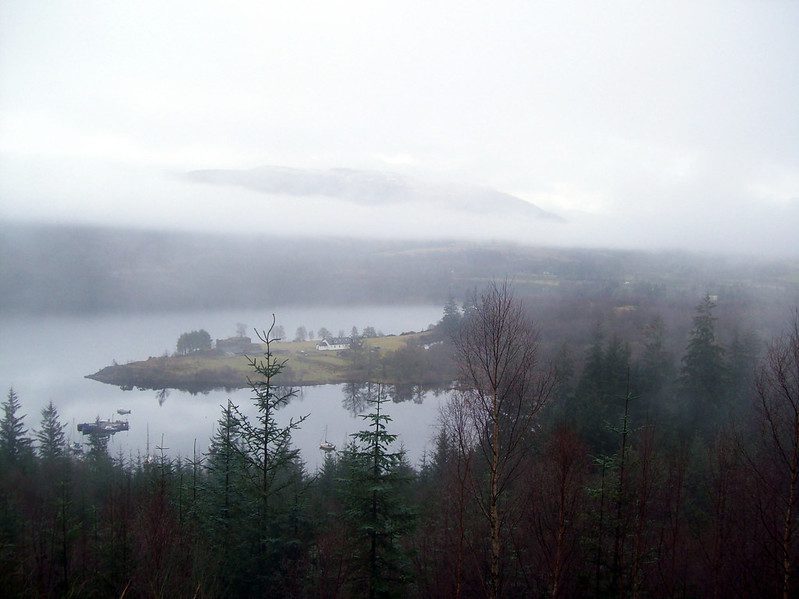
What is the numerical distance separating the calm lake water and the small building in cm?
251

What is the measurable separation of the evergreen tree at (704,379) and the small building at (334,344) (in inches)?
535

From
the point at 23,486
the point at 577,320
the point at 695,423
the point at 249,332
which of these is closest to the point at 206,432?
the point at 23,486

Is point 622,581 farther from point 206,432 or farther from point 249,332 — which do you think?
point 249,332

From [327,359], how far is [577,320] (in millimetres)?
10398

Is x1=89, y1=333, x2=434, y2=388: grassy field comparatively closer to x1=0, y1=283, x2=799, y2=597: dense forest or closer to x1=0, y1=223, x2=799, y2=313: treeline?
x1=0, y1=223, x2=799, y2=313: treeline

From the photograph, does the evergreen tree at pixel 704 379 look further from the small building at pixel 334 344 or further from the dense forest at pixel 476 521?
the small building at pixel 334 344

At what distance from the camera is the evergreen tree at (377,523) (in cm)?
446

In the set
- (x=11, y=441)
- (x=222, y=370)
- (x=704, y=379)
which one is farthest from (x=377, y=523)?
(x=222, y=370)

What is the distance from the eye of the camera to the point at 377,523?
4469 mm

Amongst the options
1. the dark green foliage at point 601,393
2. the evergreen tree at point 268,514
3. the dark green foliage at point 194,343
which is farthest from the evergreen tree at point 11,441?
the dark green foliage at point 601,393

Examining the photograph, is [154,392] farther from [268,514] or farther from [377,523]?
[377,523]

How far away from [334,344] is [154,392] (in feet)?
26.1

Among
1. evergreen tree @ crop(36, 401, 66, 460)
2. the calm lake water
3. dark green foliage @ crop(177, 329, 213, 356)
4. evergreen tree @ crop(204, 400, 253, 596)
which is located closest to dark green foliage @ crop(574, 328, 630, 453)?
the calm lake water

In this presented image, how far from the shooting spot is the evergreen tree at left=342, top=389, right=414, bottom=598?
4.46 metres
